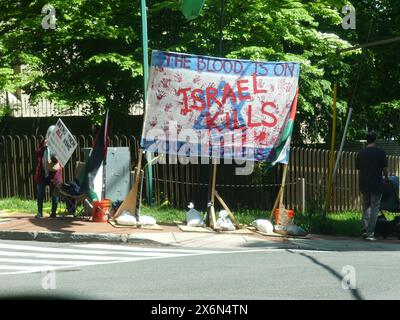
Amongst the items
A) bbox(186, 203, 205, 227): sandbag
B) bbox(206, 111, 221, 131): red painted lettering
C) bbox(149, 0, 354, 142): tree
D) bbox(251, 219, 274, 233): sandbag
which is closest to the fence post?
bbox(149, 0, 354, 142): tree

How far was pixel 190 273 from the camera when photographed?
970 centimetres

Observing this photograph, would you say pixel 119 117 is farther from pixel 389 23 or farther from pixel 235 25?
pixel 389 23

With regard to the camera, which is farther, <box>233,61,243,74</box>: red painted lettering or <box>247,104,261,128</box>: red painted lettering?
<box>247,104,261,128</box>: red painted lettering

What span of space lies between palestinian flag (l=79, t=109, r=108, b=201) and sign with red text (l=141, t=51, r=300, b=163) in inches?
40.5

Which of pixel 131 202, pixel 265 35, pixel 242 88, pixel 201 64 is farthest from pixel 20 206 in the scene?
pixel 265 35

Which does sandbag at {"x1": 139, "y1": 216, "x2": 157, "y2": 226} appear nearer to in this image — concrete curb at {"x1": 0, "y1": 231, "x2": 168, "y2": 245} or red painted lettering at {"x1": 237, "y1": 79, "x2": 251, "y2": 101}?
concrete curb at {"x1": 0, "y1": 231, "x2": 168, "y2": 245}

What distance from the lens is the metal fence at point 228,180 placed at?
1866cm

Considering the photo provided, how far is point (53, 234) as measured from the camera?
43.6ft

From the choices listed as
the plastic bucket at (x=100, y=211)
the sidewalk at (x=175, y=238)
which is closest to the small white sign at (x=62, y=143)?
the plastic bucket at (x=100, y=211)

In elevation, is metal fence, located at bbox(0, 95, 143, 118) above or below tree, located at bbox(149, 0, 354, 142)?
below

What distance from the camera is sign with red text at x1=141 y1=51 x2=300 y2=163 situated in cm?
1438

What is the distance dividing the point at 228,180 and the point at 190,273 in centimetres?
1006

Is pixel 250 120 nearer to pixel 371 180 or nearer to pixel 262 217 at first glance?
pixel 371 180

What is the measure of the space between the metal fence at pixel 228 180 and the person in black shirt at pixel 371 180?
4.13m
